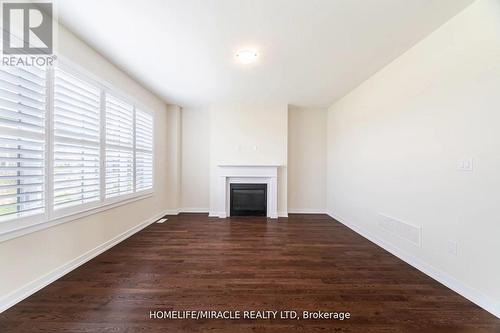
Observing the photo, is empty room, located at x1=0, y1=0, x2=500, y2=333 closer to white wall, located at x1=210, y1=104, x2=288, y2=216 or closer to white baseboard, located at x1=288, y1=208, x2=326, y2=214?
white wall, located at x1=210, y1=104, x2=288, y2=216

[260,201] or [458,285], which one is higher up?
[260,201]

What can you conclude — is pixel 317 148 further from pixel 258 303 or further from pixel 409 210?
pixel 258 303

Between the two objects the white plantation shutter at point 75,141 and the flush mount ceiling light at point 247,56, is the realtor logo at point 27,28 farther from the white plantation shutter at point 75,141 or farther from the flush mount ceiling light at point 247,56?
the flush mount ceiling light at point 247,56

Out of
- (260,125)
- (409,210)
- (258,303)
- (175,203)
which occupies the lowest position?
(258,303)

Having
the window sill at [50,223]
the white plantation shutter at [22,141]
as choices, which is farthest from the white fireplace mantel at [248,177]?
the white plantation shutter at [22,141]

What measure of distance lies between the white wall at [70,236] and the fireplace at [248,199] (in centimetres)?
179

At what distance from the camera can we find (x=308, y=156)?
5.38m

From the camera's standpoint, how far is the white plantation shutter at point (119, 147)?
3.05 metres

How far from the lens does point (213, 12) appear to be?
1.99m

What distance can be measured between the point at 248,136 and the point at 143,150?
7.29ft

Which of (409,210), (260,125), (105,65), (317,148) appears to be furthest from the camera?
(317,148)

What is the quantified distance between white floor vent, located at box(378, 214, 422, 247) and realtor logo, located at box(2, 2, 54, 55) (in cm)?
429

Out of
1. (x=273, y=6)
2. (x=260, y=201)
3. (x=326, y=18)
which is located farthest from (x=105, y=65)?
(x=260, y=201)

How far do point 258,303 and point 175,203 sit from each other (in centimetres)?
381
